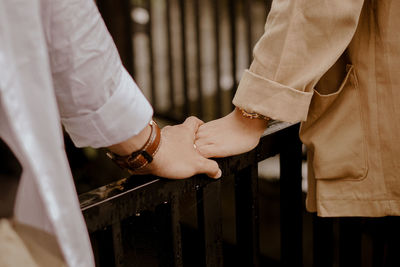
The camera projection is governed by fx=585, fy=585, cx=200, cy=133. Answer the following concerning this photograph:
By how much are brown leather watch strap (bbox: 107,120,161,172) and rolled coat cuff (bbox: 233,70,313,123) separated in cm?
24

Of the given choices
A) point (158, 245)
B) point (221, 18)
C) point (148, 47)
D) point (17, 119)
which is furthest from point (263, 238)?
point (17, 119)

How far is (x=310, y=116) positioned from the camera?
1310 millimetres

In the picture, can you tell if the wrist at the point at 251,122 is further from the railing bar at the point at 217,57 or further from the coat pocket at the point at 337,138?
the railing bar at the point at 217,57

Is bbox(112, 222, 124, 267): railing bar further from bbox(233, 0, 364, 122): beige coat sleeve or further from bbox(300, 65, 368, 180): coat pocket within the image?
bbox(300, 65, 368, 180): coat pocket

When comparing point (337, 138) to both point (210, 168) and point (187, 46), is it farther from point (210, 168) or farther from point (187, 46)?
point (187, 46)

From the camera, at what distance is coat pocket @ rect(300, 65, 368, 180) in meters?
1.29

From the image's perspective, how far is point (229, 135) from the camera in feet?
4.09

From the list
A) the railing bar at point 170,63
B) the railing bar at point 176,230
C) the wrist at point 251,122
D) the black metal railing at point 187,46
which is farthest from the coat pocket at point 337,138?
the railing bar at point 170,63

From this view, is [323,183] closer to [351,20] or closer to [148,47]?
[351,20]

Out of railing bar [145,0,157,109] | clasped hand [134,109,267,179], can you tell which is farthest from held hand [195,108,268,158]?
railing bar [145,0,157,109]

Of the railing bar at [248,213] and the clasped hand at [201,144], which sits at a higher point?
the clasped hand at [201,144]

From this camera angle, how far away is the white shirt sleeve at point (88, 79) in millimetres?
824

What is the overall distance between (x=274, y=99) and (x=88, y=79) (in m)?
0.47

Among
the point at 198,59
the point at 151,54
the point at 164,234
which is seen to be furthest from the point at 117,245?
the point at 151,54
